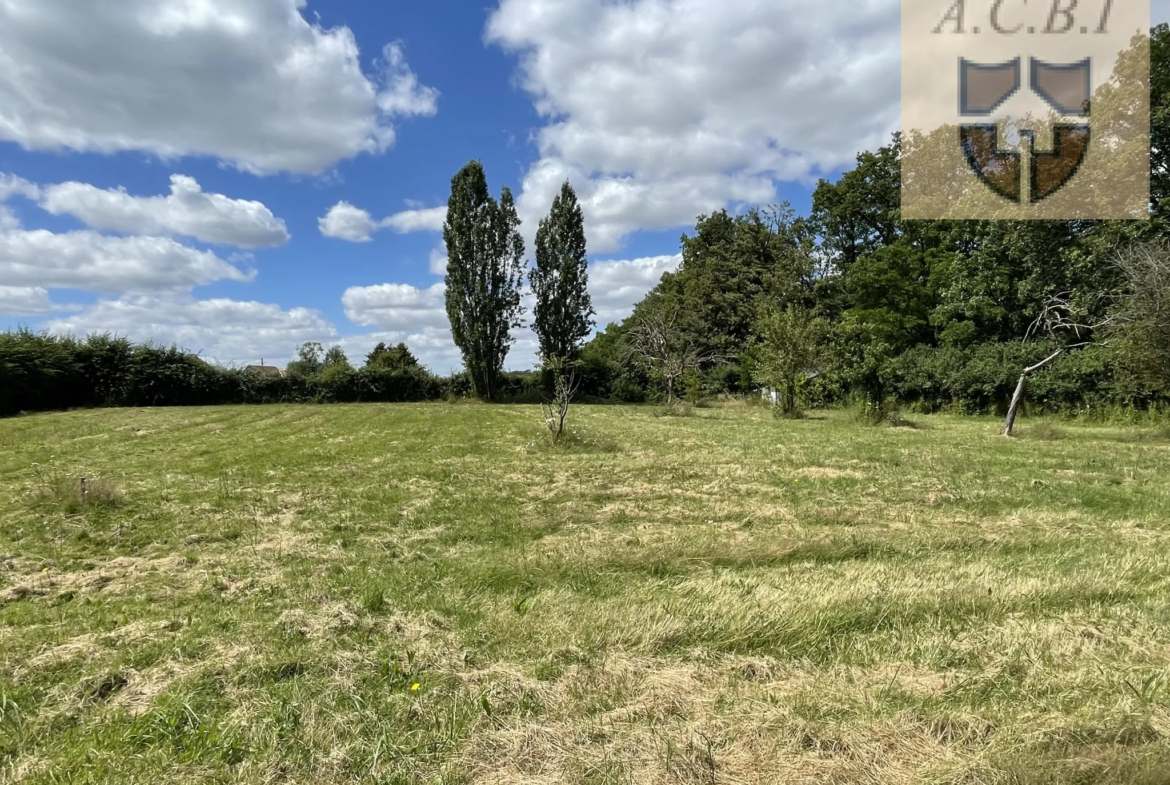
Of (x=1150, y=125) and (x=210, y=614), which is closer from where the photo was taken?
(x=210, y=614)

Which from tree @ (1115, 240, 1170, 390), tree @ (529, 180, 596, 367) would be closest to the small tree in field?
tree @ (529, 180, 596, 367)

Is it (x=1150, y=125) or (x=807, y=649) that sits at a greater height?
(x=1150, y=125)

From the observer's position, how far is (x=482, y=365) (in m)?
32.0

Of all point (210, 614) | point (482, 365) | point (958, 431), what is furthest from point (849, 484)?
point (482, 365)

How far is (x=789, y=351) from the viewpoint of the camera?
19.8 m

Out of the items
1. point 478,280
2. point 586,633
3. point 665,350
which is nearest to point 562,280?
point 478,280

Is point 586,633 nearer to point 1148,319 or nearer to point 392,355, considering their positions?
point 1148,319

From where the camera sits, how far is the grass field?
226 centimetres

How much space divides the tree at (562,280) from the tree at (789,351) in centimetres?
1496

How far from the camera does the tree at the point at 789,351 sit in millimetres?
19797

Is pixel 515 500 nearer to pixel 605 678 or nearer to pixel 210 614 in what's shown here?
pixel 210 614

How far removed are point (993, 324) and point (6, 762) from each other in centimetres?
3140

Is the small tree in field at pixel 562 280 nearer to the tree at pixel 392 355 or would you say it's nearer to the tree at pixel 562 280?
the tree at pixel 562 280

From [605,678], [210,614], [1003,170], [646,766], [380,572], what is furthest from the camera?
[1003,170]
